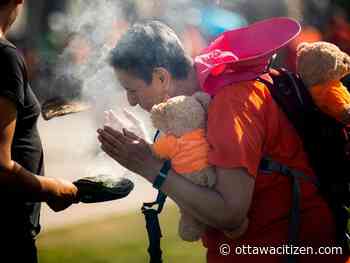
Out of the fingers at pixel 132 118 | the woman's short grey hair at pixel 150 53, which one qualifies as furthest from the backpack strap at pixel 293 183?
the fingers at pixel 132 118

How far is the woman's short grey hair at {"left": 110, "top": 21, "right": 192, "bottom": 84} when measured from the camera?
2.58 m

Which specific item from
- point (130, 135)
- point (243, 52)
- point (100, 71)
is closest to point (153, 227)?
point (130, 135)

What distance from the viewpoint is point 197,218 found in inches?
93.8

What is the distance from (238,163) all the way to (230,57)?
415 mm

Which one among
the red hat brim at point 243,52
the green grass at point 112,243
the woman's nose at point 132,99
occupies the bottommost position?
the green grass at point 112,243

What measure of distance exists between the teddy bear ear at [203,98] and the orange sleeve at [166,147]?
16 centimetres

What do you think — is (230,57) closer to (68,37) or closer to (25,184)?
(25,184)

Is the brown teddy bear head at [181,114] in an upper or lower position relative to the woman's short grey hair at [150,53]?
lower

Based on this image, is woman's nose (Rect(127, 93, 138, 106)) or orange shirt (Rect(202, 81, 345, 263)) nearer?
orange shirt (Rect(202, 81, 345, 263))

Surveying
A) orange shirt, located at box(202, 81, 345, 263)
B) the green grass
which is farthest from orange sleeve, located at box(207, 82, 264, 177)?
the green grass

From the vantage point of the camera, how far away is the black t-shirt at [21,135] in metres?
2.27

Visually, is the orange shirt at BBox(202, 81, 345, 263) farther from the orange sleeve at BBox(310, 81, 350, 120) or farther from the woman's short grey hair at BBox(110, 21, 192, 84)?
the woman's short grey hair at BBox(110, 21, 192, 84)

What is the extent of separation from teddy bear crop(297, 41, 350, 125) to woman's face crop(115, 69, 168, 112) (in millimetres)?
521

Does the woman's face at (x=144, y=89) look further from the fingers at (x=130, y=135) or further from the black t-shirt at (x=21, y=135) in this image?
the black t-shirt at (x=21, y=135)
